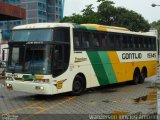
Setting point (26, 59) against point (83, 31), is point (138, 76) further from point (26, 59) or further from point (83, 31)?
point (26, 59)

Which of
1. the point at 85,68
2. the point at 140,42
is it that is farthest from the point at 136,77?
the point at 85,68

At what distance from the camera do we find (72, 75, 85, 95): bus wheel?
58.1 ft

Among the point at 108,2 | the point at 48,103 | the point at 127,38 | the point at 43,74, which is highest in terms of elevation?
the point at 108,2

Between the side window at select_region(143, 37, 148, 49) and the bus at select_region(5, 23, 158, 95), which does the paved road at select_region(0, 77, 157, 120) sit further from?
the side window at select_region(143, 37, 148, 49)

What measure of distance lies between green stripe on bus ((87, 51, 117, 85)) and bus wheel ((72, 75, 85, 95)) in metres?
1.23

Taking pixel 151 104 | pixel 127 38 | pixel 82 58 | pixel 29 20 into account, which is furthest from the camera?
pixel 29 20

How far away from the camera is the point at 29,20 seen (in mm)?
125875

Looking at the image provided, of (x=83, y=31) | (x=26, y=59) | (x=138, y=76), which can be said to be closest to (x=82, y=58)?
(x=83, y=31)

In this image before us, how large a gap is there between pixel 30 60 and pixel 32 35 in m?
1.08

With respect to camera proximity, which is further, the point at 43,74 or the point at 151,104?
the point at 43,74

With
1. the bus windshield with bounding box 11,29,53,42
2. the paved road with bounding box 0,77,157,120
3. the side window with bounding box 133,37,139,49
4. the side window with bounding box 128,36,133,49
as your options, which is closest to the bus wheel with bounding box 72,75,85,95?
the paved road with bounding box 0,77,157,120

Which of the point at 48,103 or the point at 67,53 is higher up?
the point at 67,53

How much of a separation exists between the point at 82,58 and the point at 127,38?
5010mm

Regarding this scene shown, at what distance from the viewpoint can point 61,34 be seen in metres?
16.9
